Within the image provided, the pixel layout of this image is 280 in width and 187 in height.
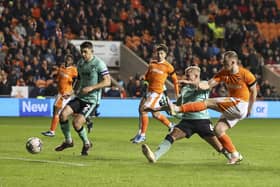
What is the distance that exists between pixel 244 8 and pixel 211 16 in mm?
2755

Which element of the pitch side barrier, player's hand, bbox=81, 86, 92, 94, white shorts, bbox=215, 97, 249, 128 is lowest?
the pitch side barrier

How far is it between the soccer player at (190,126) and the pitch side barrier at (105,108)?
16.7 metres

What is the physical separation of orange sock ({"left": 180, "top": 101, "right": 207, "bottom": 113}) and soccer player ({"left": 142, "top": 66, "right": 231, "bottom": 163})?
22 cm

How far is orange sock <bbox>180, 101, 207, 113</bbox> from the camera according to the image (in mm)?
12406

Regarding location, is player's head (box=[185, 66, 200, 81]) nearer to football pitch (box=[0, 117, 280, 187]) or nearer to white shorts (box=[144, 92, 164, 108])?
football pitch (box=[0, 117, 280, 187])

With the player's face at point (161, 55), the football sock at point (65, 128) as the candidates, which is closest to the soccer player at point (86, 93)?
the football sock at point (65, 128)

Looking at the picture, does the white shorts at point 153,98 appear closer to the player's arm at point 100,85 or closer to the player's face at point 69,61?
the player's face at point 69,61

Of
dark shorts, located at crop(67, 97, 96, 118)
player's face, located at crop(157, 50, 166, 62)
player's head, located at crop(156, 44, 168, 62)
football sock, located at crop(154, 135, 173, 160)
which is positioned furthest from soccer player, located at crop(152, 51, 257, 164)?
player's face, located at crop(157, 50, 166, 62)

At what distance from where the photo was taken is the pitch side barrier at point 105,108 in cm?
2948

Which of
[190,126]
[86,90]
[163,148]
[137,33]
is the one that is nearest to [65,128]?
[86,90]

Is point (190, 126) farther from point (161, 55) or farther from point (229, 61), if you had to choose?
point (161, 55)

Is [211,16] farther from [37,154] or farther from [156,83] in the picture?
[37,154]

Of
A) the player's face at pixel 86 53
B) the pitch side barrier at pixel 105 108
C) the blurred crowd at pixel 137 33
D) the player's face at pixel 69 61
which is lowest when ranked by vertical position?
the pitch side barrier at pixel 105 108

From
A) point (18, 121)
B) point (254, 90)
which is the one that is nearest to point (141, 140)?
point (254, 90)
